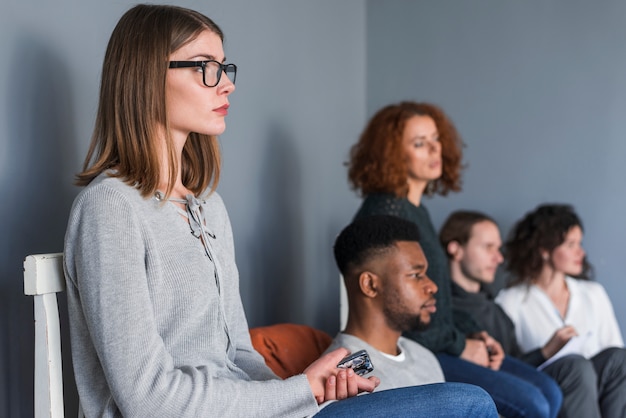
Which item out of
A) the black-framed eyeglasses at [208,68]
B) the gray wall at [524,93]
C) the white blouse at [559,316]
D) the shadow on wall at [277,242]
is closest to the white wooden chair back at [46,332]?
the black-framed eyeglasses at [208,68]

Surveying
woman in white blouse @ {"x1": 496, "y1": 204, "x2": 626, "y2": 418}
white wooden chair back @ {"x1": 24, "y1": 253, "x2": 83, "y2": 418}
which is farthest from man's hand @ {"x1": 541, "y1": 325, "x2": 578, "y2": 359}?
white wooden chair back @ {"x1": 24, "y1": 253, "x2": 83, "y2": 418}

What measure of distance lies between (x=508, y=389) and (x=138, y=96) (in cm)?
128

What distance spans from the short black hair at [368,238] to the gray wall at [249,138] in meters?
0.38

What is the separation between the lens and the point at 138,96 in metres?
1.33

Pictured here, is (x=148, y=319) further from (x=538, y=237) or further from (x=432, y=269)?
(x=538, y=237)

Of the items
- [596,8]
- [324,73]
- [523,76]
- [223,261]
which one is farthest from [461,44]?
[223,261]

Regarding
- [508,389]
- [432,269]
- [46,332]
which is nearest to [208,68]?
[46,332]

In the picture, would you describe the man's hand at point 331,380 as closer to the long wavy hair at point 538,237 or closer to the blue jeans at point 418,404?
the blue jeans at point 418,404

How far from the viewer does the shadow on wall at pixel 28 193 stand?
1.44m

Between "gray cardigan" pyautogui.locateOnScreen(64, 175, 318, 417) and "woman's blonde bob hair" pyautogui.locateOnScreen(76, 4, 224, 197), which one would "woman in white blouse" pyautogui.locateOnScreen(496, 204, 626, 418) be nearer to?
"gray cardigan" pyautogui.locateOnScreen(64, 175, 318, 417)

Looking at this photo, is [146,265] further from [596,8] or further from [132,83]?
[596,8]

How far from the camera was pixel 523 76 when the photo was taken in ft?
10.7

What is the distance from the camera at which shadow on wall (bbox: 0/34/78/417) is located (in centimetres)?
144

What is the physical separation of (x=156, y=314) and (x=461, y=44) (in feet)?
7.78
